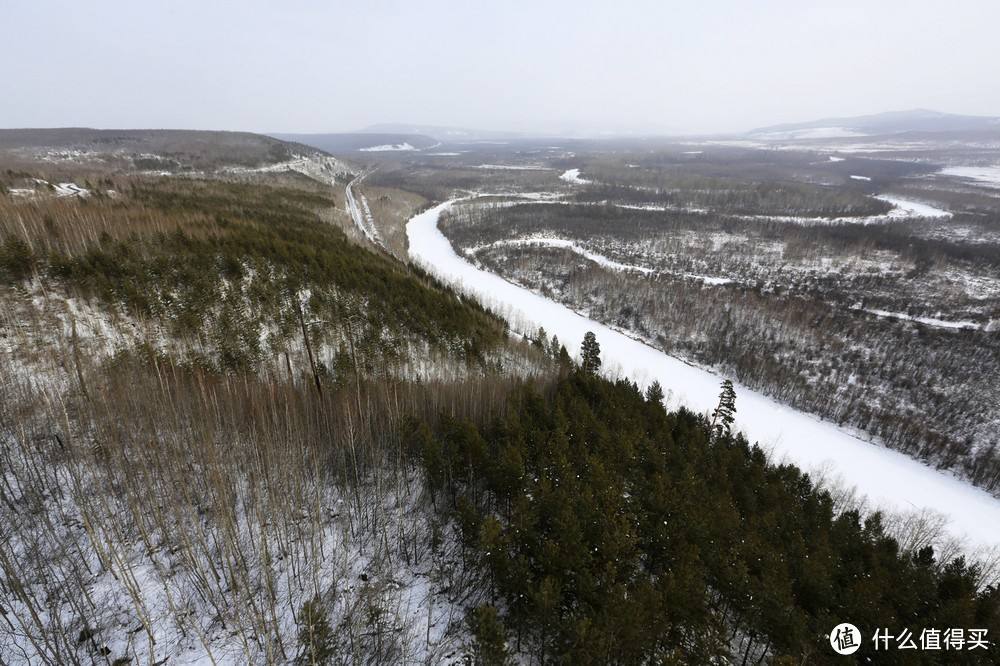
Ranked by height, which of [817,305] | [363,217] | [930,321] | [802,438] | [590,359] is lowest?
[802,438]

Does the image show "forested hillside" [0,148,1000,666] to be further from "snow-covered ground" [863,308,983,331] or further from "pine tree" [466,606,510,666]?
"snow-covered ground" [863,308,983,331]

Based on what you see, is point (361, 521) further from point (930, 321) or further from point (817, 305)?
point (930, 321)

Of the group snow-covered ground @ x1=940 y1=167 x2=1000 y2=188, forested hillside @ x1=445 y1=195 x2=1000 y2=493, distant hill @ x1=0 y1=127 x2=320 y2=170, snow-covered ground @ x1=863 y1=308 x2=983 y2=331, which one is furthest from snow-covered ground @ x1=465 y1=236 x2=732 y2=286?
snow-covered ground @ x1=940 y1=167 x2=1000 y2=188

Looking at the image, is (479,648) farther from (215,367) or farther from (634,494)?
(215,367)

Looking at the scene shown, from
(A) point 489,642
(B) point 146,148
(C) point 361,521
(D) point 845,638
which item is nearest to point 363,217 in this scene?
(C) point 361,521

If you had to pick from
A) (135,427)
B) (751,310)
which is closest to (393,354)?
(135,427)

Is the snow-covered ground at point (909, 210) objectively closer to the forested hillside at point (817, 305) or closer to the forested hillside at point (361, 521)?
the forested hillside at point (817, 305)

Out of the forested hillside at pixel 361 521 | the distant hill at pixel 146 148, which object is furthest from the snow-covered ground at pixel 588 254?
the distant hill at pixel 146 148
